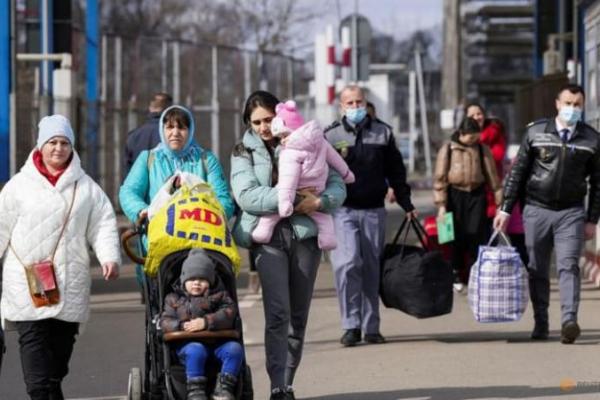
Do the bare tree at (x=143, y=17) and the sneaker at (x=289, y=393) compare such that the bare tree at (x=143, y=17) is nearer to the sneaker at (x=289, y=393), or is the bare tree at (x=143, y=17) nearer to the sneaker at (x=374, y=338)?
the sneaker at (x=374, y=338)

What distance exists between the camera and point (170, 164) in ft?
29.3

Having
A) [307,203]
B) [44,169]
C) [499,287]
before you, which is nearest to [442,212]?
[499,287]

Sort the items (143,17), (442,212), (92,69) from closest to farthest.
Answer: (442,212) → (92,69) → (143,17)

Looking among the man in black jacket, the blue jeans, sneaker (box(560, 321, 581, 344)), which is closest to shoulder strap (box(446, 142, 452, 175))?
the man in black jacket

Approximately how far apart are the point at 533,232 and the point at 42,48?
14.0m

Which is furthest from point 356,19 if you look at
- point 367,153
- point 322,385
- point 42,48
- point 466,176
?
point 322,385

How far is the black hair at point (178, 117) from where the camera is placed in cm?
881

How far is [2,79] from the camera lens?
62.5ft

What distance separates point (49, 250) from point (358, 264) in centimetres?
382

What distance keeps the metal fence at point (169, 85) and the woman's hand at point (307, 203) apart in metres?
14.3

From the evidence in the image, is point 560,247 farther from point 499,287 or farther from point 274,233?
point 274,233

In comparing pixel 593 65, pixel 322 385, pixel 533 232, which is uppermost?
pixel 593 65

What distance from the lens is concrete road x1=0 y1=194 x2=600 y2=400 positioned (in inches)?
371

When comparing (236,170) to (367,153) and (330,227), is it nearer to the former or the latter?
(330,227)
